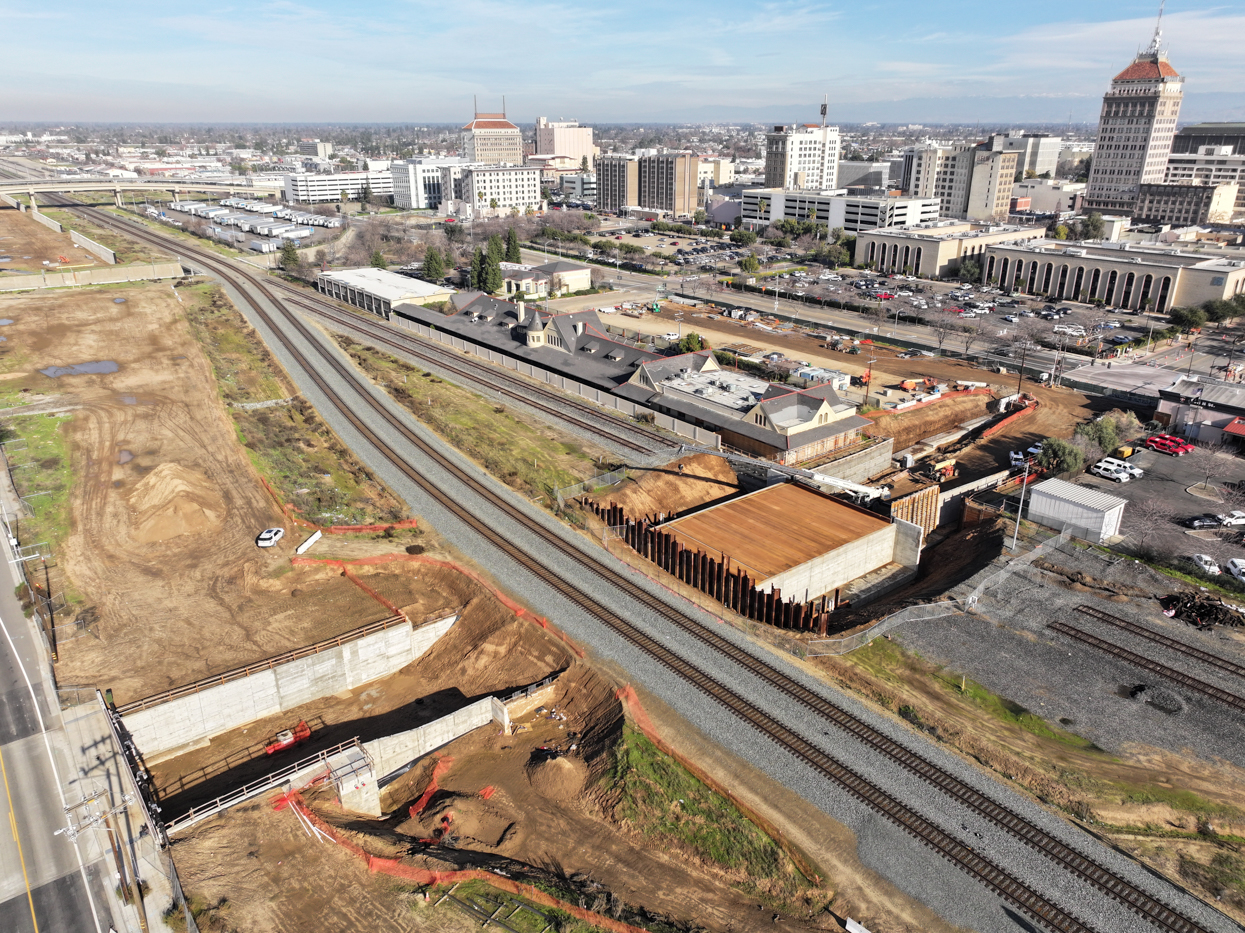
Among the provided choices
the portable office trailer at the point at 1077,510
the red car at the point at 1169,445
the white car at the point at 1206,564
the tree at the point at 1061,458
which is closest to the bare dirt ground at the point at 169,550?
the portable office trailer at the point at 1077,510

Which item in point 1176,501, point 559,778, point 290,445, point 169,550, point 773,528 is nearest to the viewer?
point 559,778

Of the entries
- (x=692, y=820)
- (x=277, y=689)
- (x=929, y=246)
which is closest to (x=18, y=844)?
(x=277, y=689)

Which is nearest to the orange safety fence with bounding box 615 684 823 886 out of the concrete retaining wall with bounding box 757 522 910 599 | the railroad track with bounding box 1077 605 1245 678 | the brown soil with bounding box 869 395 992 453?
the concrete retaining wall with bounding box 757 522 910 599

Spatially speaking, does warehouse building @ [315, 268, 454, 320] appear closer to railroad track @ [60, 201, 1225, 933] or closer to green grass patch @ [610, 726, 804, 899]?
railroad track @ [60, 201, 1225, 933]

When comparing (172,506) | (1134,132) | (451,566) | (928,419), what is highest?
(1134,132)

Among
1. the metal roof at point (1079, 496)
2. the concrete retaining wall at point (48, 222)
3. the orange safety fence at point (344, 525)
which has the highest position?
the concrete retaining wall at point (48, 222)

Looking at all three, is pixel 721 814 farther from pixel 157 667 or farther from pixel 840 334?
pixel 840 334

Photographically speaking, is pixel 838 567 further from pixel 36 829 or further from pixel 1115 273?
pixel 1115 273

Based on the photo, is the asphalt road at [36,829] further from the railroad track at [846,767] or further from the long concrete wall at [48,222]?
the long concrete wall at [48,222]
